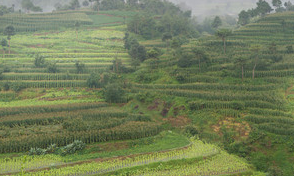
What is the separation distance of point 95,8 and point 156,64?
73053mm

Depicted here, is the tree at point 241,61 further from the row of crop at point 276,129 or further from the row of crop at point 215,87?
the row of crop at point 276,129

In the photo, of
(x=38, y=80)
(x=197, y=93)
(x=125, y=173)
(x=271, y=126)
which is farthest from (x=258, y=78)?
(x=38, y=80)

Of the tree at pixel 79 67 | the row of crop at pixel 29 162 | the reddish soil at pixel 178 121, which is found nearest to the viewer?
the row of crop at pixel 29 162

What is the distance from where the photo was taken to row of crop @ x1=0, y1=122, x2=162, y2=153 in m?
29.1

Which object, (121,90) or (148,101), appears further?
(121,90)

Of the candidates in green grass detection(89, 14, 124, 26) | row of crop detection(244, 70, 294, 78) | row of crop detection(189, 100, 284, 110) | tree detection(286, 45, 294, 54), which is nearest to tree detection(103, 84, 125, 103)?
row of crop detection(189, 100, 284, 110)

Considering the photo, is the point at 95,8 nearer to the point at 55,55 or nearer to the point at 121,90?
the point at 55,55

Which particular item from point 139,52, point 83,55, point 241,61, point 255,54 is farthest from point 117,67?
point 255,54

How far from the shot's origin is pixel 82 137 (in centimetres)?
3103

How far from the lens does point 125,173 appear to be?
2480 centimetres

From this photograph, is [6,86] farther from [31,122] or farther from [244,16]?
[244,16]

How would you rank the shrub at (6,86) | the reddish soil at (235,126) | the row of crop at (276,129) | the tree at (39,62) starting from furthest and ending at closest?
the tree at (39,62) → the shrub at (6,86) → the reddish soil at (235,126) → the row of crop at (276,129)

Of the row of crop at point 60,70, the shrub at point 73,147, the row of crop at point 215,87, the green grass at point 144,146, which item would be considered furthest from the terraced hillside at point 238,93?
the shrub at point 73,147

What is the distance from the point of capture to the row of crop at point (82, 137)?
29.1 m
